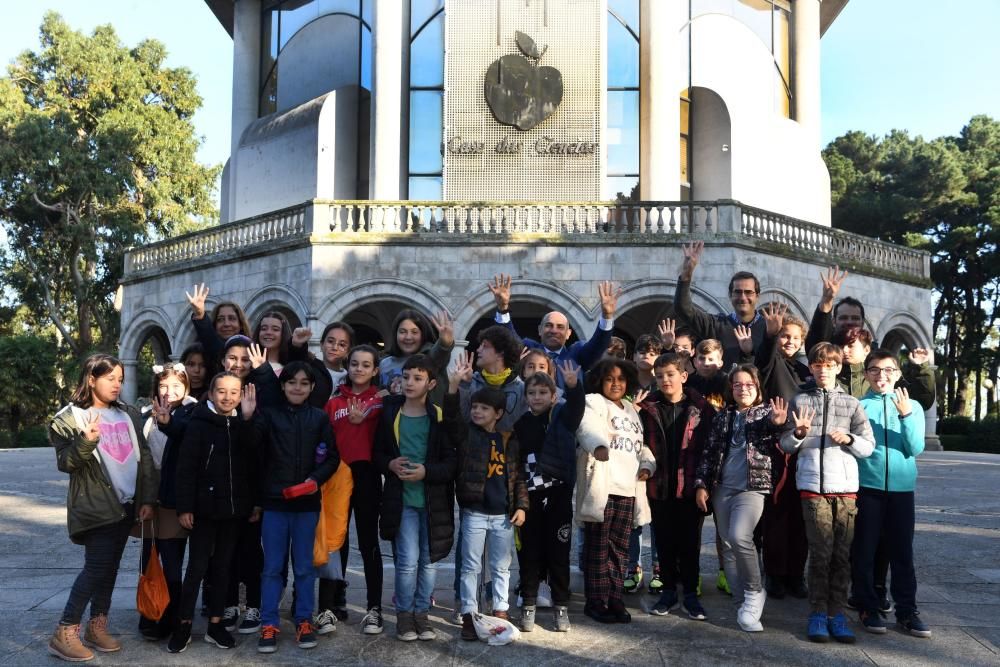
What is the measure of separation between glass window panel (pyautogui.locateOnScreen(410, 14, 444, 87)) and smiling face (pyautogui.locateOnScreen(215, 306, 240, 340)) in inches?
562

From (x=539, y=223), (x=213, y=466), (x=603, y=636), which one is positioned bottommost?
(x=603, y=636)

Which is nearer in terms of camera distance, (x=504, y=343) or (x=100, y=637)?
(x=100, y=637)

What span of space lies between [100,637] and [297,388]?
1729 millimetres

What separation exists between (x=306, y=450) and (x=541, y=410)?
148 centimetres

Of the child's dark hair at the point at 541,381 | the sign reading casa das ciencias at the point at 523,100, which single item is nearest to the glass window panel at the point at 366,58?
the sign reading casa das ciencias at the point at 523,100

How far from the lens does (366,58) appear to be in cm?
2125

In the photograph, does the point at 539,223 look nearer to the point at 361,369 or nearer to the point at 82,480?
the point at 361,369

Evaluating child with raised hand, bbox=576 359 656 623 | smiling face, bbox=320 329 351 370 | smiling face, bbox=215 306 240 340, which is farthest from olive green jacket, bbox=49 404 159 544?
child with raised hand, bbox=576 359 656 623

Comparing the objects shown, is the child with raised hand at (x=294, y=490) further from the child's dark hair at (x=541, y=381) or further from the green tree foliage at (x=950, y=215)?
the green tree foliage at (x=950, y=215)

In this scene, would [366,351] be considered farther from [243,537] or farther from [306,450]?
[243,537]

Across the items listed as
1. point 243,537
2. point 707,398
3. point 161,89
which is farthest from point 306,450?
point 161,89

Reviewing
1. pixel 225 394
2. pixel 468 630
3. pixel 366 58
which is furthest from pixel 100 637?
pixel 366 58

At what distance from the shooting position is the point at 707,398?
6137 millimetres

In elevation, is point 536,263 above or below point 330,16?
below
